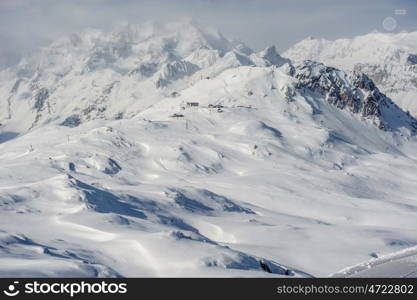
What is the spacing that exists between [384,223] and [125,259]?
98036mm

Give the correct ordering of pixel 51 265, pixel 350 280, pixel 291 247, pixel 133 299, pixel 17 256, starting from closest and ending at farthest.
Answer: pixel 133 299 < pixel 350 280 < pixel 51 265 < pixel 17 256 < pixel 291 247

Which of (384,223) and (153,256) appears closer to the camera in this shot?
(153,256)

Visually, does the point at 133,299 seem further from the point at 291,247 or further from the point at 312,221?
the point at 312,221

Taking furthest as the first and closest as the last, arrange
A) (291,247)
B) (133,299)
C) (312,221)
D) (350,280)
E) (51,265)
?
1. (312,221)
2. (291,247)
3. (51,265)
4. (350,280)
5. (133,299)

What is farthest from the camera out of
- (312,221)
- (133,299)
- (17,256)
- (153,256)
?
(312,221)

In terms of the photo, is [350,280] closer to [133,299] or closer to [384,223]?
[133,299]

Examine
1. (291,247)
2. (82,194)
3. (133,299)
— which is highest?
(82,194)

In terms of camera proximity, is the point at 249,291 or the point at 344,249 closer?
the point at 249,291

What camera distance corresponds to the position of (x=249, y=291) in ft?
173

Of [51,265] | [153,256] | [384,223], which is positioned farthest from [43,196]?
[384,223]

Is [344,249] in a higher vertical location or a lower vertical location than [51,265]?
higher

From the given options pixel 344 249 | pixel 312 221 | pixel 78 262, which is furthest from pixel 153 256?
pixel 312 221

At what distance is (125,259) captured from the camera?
323 ft

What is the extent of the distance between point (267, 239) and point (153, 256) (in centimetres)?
4500
